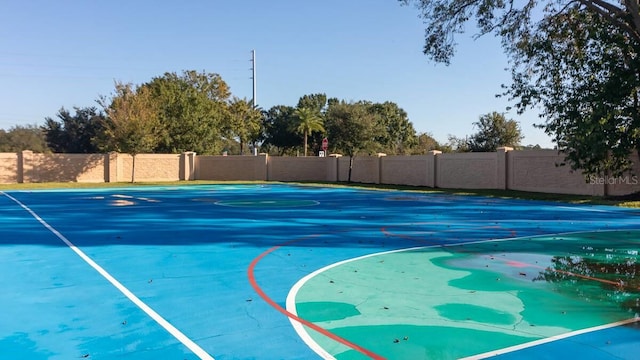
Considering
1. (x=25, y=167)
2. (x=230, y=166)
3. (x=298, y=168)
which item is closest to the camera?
(x=25, y=167)

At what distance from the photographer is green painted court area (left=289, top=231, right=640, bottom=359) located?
5.00m

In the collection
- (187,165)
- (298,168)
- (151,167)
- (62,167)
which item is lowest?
(62,167)

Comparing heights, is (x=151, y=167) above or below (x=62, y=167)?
above

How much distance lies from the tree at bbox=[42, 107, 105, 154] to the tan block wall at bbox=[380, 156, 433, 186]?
39.7m

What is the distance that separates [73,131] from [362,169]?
4085 centimetres

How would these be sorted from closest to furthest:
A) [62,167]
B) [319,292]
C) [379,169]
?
[319,292], [379,169], [62,167]

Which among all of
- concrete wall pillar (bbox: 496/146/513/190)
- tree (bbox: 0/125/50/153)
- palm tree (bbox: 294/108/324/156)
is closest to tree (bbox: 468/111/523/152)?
palm tree (bbox: 294/108/324/156)

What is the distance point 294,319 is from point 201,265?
3488 mm

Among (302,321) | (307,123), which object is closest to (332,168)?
(307,123)

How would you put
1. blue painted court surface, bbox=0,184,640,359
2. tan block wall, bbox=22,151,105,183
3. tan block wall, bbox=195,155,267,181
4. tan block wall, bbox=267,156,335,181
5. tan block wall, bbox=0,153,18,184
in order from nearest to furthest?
blue painted court surface, bbox=0,184,640,359 → tan block wall, bbox=0,153,18,184 → tan block wall, bbox=22,151,105,183 → tan block wall, bbox=195,155,267,181 → tan block wall, bbox=267,156,335,181

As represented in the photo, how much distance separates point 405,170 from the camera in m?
38.3

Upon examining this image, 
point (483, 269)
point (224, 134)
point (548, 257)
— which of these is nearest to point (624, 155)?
point (548, 257)

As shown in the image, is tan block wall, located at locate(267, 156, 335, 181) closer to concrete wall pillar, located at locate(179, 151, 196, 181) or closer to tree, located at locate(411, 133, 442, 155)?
concrete wall pillar, located at locate(179, 151, 196, 181)

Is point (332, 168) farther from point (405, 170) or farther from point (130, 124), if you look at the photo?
point (130, 124)
